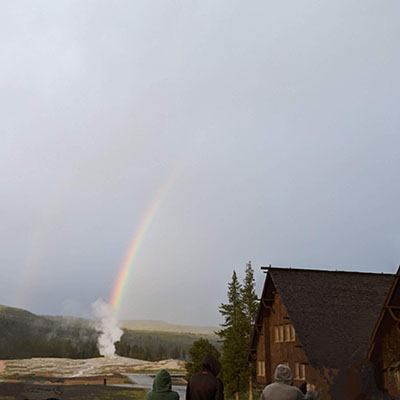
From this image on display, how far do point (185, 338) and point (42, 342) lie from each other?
4608cm

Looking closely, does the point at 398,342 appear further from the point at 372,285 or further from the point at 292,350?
the point at 372,285

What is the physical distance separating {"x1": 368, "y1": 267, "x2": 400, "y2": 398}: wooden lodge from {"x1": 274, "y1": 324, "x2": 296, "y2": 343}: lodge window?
6736mm

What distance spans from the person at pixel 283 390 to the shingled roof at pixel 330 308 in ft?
83.2

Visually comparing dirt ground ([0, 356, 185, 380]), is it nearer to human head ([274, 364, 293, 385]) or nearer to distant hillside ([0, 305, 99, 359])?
distant hillside ([0, 305, 99, 359])

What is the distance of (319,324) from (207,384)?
25.7m

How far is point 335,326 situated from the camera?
3303cm

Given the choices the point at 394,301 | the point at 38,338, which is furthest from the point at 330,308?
the point at 38,338

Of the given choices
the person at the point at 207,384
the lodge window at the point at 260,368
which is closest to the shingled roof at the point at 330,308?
the lodge window at the point at 260,368

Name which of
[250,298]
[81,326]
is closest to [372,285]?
[250,298]

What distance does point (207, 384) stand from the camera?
846 cm

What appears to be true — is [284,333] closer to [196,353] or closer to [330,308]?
[330,308]

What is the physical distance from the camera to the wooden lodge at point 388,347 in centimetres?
2575

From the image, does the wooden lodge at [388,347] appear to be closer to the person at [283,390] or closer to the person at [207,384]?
the person at [207,384]

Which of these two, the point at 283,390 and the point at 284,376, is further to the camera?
the point at 284,376
